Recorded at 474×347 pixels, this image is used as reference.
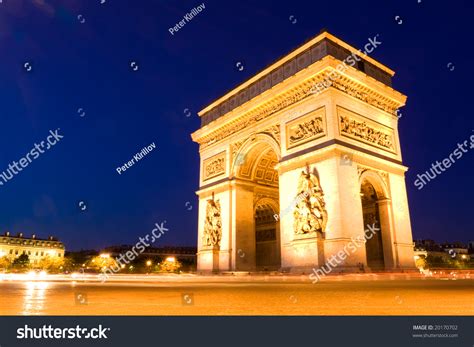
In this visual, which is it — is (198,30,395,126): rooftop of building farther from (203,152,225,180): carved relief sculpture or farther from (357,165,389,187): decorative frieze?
(357,165,389,187): decorative frieze

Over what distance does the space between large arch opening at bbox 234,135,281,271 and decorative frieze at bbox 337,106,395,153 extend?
12.3 ft

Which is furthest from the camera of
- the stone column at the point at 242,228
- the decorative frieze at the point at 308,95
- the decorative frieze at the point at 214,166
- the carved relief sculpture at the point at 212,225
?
the decorative frieze at the point at 214,166

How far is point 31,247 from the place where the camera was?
292 ft

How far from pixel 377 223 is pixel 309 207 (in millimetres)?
4445

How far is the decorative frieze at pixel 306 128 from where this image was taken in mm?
16016

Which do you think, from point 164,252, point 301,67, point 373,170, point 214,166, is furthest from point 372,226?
point 164,252

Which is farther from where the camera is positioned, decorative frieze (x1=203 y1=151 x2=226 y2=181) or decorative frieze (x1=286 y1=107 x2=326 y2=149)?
decorative frieze (x1=203 y1=151 x2=226 y2=181)

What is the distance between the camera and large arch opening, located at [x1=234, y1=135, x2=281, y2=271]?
20344 millimetres

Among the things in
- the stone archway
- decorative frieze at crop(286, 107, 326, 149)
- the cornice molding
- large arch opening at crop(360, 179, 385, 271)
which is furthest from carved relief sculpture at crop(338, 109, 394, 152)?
large arch opening at crop(360, 179, 385, 271)

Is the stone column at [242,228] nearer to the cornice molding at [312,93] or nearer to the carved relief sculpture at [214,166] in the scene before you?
the carved relief sculpture at [214,166]

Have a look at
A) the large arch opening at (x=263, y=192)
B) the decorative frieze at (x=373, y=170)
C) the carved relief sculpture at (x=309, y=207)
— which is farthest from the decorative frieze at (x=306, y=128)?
the decorative frieze at (x=373, y=170)

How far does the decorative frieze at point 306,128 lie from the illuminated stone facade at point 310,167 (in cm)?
5
